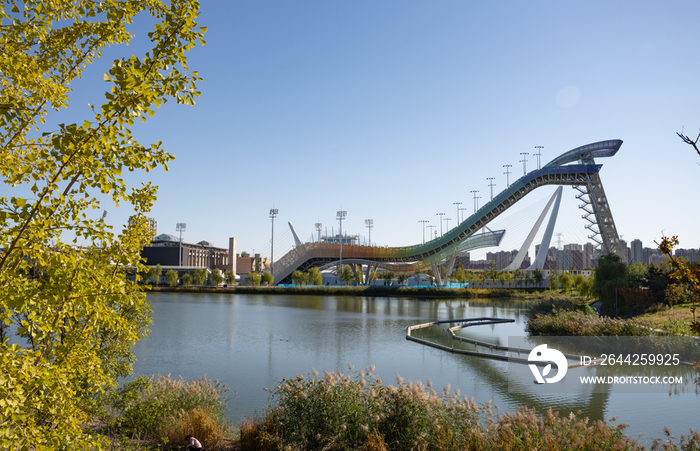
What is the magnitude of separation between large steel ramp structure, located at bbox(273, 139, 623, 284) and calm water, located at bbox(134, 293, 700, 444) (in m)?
20.5

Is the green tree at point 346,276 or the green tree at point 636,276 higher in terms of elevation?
the green tree at point 636,276

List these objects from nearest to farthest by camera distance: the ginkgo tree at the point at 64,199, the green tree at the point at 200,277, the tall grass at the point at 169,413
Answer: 1. the ginkgo tree at the point at 64,199
2. the tall grass at the point at 169,413
3. the green tree at the point at 200,277

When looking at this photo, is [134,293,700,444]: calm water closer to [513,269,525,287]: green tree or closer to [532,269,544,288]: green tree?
[532,269,544,288]: green tree

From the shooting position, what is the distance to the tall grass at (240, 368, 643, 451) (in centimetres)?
612

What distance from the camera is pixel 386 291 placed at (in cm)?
Answer: 6091

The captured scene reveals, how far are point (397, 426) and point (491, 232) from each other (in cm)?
5139

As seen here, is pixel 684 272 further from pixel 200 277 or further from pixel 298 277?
pixel 200 277

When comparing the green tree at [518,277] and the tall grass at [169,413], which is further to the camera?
the green tree at [518,277]

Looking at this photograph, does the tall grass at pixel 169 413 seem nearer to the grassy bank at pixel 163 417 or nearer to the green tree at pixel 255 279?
the grassy bank at pixel 163 417

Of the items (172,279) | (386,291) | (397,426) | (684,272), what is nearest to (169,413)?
(397,426)

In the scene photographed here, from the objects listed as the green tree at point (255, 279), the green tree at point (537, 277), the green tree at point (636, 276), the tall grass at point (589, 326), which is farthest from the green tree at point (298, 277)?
the tall grass at point (589, 326)

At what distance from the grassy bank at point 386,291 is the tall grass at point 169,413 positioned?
49700mm

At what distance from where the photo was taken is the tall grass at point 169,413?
7480 mm

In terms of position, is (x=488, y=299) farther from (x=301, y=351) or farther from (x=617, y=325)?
(x=301, y=351)
